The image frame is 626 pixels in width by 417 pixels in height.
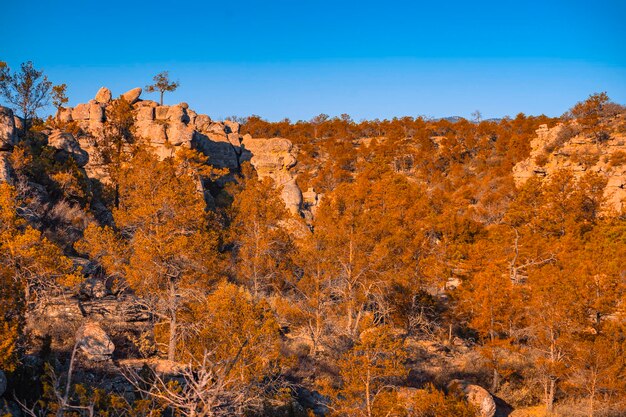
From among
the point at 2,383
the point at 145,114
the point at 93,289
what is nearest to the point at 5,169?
the point at 93,289

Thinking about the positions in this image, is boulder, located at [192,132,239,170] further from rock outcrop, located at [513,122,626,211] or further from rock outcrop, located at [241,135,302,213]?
rock outcrop, located at [513,122,626,211]

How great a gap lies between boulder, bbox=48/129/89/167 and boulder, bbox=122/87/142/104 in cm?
1836

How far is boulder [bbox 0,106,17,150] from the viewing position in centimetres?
3008

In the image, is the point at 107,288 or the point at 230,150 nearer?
the point at 107,288

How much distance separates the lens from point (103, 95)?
51062 millimetres

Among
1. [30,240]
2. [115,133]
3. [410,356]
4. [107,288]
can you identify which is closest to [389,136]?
[115,133]

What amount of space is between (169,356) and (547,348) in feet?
56.5

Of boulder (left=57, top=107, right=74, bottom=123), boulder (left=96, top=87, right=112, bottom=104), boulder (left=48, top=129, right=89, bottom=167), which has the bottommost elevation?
boulder (left=48, top=129, right=89, bottom=167)

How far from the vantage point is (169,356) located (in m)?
17.1

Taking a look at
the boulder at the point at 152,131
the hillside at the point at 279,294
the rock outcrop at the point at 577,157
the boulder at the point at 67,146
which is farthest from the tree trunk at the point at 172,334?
the rock outcrop at the point at 577,157

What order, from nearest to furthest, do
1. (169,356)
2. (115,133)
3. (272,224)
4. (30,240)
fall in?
(30,240) → (169,356) → (272,224) → (115,133)

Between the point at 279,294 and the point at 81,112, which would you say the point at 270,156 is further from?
the point at 279,294

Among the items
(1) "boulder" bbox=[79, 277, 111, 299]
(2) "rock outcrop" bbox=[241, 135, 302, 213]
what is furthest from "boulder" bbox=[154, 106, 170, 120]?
(1) "boulder" bbox=[79, 277, 111, 299]

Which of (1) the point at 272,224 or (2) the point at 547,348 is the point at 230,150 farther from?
(2) the point at 547,348
